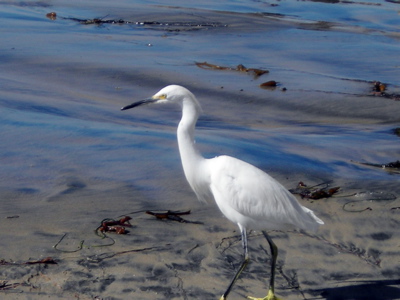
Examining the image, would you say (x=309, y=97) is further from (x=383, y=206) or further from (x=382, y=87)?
(x=383, y=206)

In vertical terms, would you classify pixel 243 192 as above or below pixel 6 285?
above

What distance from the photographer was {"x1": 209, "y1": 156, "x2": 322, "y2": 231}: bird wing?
4660mm

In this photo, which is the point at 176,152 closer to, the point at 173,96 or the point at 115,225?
the point at 115,225

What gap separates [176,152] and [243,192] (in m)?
2.37

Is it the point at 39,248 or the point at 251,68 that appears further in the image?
the point at 251,68

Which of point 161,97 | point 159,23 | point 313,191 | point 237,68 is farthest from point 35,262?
point 159,23

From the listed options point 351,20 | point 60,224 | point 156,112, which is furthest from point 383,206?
point 351,20

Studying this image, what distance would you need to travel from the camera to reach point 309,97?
985 centimetres

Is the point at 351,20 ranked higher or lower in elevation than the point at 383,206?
higher

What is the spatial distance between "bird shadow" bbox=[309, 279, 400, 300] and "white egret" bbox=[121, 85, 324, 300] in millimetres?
433

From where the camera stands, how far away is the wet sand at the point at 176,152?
4742mm

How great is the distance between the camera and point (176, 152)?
6.95 metres

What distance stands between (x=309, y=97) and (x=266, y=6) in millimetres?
8319

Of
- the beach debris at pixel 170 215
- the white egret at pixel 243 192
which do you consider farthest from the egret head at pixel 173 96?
the beach debris at pixel 170 215
